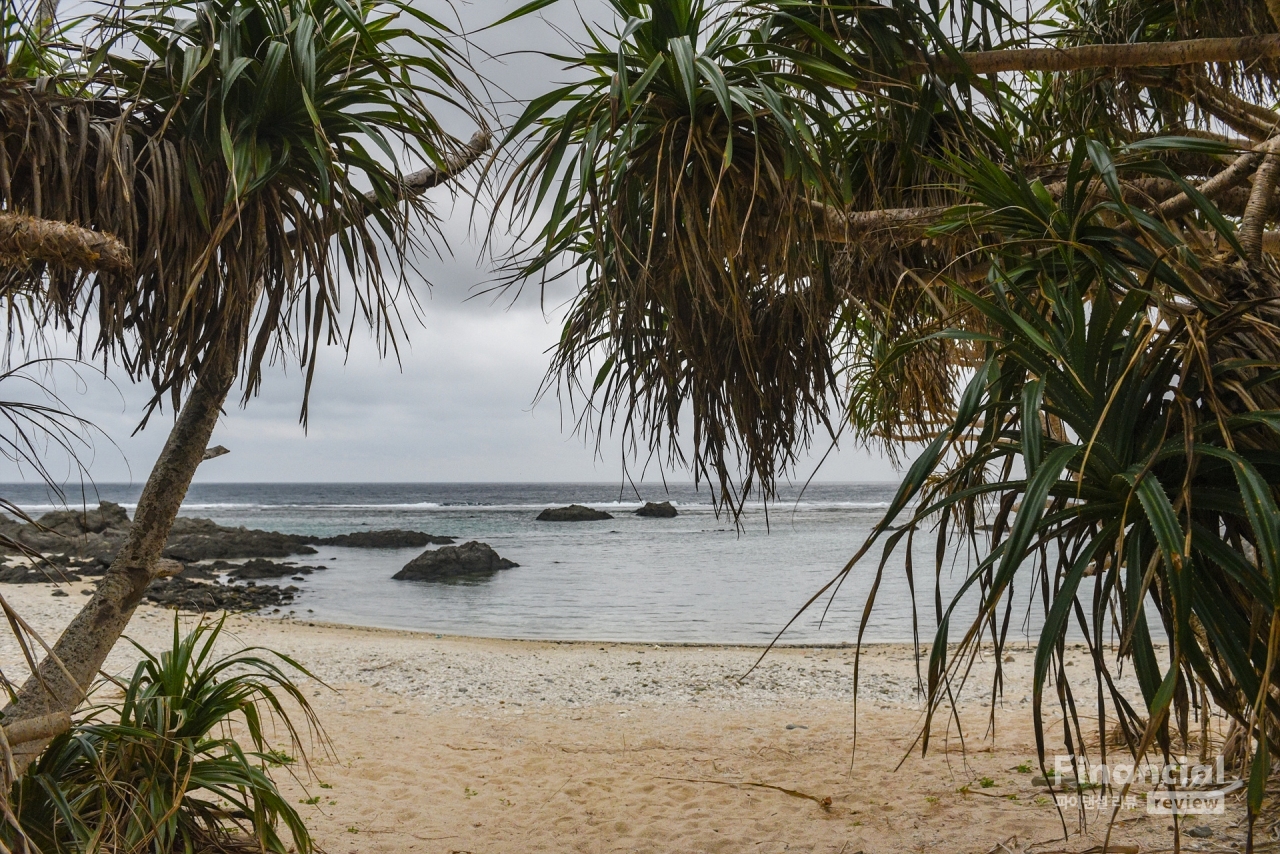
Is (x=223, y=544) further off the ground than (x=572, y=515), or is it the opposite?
(x=223, y=544)

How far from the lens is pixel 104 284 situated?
6.23ft

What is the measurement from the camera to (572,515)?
132 ft

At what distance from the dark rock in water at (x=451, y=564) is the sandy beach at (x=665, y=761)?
920 cm

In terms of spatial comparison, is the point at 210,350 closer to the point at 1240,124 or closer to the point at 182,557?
the point at 1240,124

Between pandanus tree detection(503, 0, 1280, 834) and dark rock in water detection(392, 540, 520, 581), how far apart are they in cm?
1567

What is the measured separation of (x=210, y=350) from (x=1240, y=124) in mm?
3354

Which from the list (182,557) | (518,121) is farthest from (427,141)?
(182,557)

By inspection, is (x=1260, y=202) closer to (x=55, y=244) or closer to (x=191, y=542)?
(x=55, y=244)

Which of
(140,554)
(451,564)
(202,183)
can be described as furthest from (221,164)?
(451,564)

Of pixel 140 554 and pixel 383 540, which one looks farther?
pixel 383 540

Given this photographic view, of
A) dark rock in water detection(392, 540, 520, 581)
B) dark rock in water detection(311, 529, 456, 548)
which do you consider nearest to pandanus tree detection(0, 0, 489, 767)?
dark rock in water detection(392, 540, 520, 581)

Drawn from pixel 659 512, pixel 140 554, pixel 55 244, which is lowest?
pixel 659 512

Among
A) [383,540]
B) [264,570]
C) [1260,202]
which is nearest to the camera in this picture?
[1260,202]

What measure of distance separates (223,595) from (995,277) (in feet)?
48.0
